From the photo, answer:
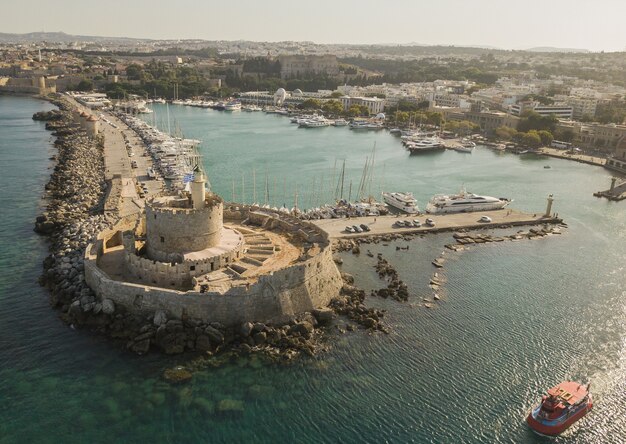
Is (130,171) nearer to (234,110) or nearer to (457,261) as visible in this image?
(457,261)

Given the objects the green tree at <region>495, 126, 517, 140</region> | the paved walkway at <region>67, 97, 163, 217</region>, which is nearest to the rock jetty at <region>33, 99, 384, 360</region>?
the paved walkway at <region>67, 97, 163, 217</region>

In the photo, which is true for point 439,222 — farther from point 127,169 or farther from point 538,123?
point 538,123

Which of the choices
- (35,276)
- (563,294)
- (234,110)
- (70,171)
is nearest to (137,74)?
(234,110)

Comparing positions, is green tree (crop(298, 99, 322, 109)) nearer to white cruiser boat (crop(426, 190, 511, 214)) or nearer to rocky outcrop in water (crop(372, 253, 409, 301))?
white cruiser boat (crop(426, 190, 511, 214))

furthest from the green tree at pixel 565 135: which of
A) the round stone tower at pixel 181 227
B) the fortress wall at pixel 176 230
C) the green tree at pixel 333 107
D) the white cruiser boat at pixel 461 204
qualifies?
the fortress wall at pixel 176 230

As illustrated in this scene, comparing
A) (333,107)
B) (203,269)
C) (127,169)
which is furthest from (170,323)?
(333,107)

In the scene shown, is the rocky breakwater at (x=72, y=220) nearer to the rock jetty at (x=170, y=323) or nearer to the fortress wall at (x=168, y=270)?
the rock jetty at (x=170, y=323)

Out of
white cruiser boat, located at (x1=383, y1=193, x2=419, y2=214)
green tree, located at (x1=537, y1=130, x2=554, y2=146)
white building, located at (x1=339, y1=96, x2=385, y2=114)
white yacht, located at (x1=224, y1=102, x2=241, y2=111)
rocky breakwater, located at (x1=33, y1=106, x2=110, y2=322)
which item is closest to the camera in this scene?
rocky breakwater, located at (x1=33, y1=106, x2=110, y2=322)
